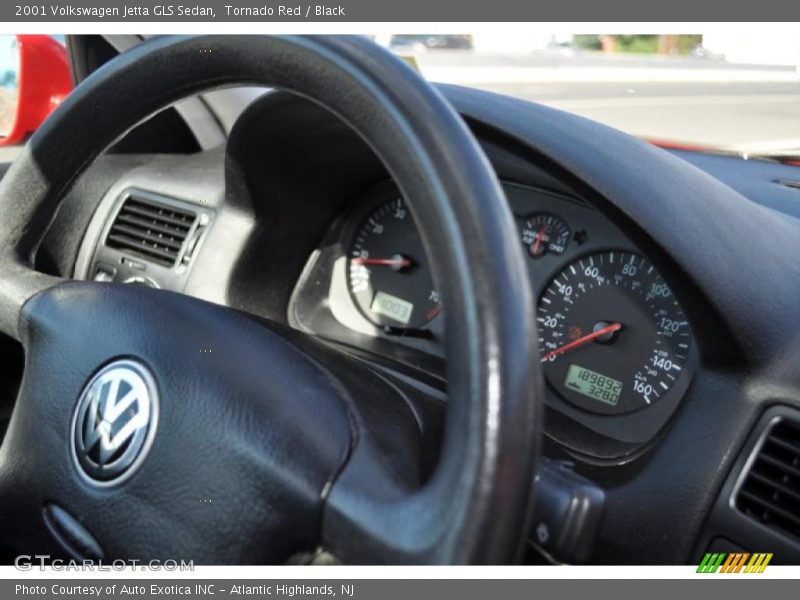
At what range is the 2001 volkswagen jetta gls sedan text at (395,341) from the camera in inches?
40.6

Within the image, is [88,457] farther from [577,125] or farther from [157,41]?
[577,125]

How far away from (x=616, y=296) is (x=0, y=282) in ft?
3.95

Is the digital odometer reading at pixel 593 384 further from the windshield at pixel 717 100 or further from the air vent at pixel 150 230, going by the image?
the air vent at pixel 150 230

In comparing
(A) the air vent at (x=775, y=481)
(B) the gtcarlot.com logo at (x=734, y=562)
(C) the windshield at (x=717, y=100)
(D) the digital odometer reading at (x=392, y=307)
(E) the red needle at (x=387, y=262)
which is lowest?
(B) the gtcarlot.com logo at (x=734, y=562)

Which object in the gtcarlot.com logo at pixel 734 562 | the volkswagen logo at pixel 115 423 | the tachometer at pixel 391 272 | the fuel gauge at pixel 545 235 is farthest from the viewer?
the tachometer at pixel 391 272

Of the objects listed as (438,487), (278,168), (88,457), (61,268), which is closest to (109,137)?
(88,457)

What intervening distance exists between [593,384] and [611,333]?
4.7 inches

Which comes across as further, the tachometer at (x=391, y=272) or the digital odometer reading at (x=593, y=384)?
the tachometer at (x=391, y=272)

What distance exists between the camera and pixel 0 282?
5.73ft

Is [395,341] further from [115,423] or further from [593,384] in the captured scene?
[115,423]

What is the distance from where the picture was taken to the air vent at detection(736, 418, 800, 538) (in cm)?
154

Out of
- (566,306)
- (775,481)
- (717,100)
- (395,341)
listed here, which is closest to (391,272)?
(395,341)

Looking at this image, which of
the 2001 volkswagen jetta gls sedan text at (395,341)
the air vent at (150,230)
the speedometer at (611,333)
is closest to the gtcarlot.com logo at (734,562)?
the 2001 volkswagen jetta gls sedan text at (395,341)

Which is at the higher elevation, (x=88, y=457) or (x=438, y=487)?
(x=438, y=487)
